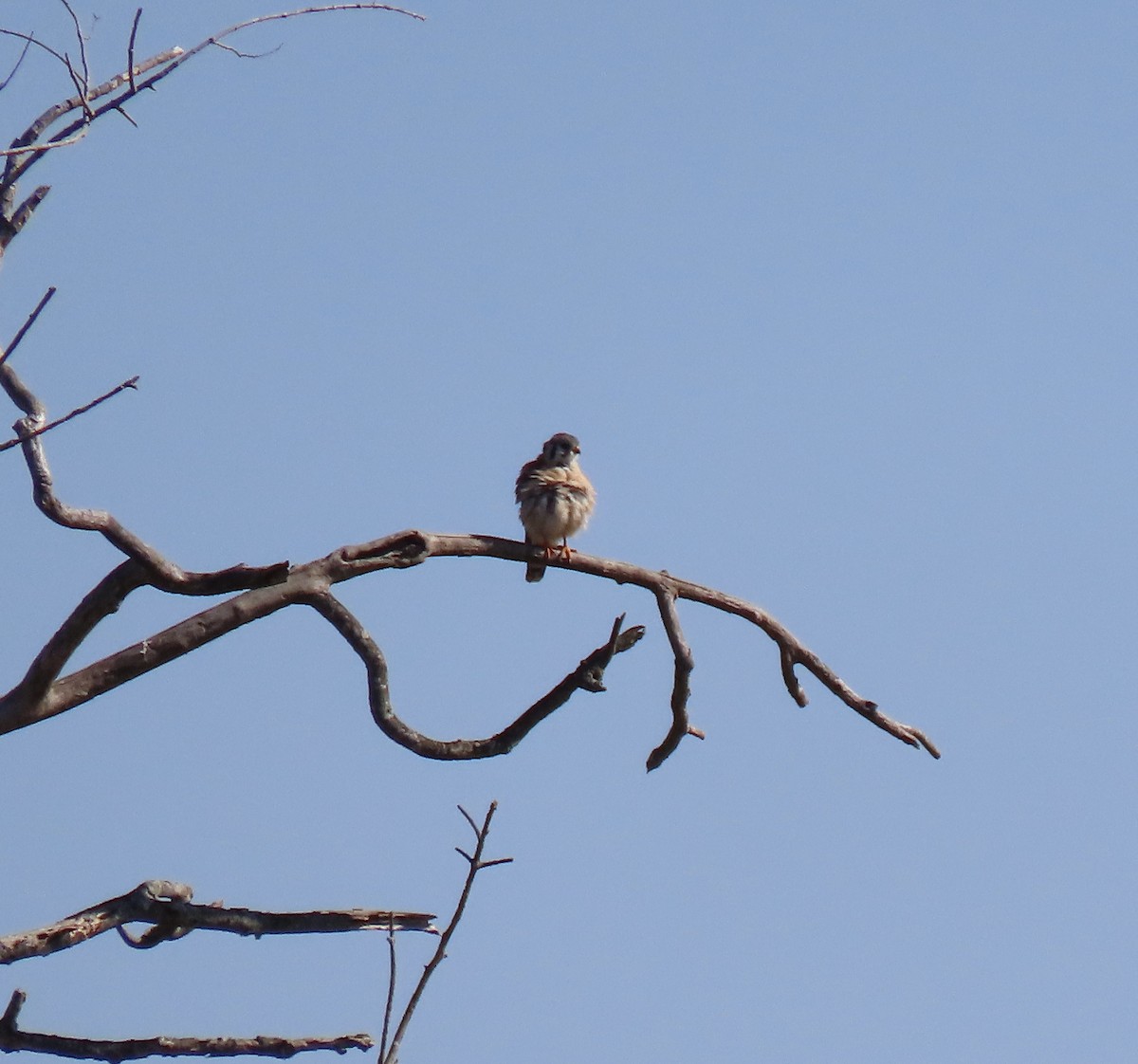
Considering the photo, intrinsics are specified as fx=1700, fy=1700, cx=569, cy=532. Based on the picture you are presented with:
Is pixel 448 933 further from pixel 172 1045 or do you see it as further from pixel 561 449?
pixel 561 449

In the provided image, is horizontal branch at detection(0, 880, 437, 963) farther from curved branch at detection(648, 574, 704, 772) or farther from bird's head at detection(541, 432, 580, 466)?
bird's head at detection(541, 432, 580, 466)

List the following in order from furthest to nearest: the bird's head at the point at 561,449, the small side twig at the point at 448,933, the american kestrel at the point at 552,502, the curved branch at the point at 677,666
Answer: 1. the bird's head at the point at 561,449
2. the american kestrel at the point at 552,502
3. the curved branch at the point at 677,666
4. the small side twig at the point at 448,933

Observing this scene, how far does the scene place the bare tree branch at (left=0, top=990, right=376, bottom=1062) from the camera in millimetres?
3922

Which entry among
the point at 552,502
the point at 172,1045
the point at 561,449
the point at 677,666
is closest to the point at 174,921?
the point at 172,1045

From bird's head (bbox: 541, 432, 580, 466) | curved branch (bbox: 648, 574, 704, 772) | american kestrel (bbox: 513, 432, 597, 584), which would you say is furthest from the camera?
bird's head (bbox: 541, 432, 580, 466)

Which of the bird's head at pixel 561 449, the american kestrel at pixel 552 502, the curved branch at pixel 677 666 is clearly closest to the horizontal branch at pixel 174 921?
the curved branch at pixel 677 666

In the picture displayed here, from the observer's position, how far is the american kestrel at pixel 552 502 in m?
7.54

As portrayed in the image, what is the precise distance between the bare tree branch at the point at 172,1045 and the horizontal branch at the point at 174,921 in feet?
0.66

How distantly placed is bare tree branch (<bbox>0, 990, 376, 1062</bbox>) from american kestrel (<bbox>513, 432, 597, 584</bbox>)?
3.53 m

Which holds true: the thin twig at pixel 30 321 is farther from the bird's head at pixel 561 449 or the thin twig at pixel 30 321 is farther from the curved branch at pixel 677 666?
the bird's head at pixel 561 449

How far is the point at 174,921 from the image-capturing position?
435 centimetres

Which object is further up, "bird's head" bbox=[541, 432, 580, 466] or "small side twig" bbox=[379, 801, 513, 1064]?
"bird's head" bbox=[541, 432, 580, 466]

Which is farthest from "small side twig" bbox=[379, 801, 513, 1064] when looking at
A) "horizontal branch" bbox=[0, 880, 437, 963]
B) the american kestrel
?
the american kestrel

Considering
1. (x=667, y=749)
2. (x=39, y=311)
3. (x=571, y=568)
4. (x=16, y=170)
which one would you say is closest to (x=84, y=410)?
(x=39, y=311)
